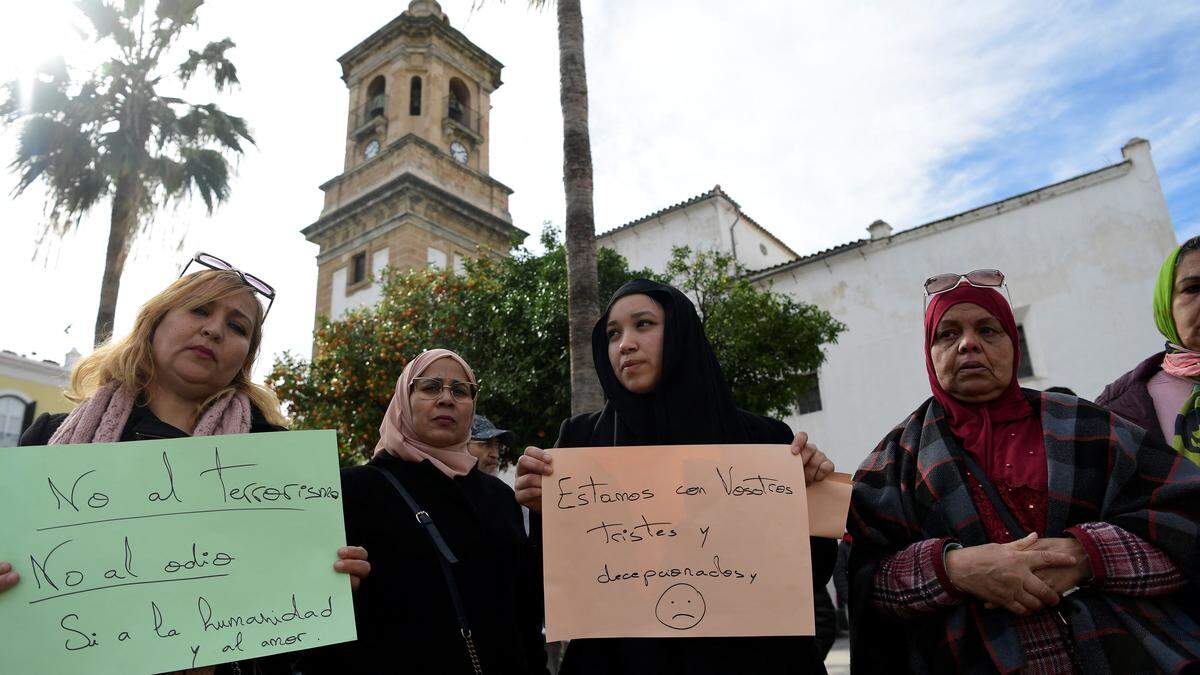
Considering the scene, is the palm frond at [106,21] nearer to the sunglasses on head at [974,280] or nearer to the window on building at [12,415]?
the window on building at [12,415]

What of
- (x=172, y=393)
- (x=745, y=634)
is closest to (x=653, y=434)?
(x=745, y=634)

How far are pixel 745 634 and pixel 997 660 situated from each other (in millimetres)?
642

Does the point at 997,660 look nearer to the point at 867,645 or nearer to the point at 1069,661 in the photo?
the point at 1069,661

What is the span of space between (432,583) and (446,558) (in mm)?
88

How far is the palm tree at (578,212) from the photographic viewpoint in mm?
6129

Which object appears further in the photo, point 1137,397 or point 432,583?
point 1137,397

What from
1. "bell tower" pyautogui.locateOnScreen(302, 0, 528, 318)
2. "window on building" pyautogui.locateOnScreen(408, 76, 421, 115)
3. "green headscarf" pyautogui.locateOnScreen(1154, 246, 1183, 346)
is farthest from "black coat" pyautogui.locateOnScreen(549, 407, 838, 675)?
"window on building" pyautogui.locateOnScreen(408, 76, 421, 115)

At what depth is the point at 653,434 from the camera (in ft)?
7.63

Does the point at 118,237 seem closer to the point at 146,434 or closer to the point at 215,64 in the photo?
the point at 215,64

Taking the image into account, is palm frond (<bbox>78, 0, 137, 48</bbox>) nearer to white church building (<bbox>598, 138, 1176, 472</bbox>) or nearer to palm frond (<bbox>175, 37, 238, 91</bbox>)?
palm frond (<bbox>175, 37, 238, 91</bbox>)

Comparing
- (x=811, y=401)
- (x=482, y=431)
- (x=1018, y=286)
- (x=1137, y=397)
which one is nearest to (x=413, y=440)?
(x=1137, y=397)

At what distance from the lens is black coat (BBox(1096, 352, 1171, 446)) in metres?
2.58

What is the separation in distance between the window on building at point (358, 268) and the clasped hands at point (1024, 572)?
78.5ft

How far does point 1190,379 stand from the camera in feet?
8.30
